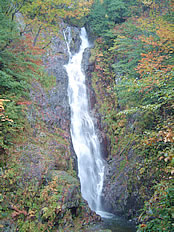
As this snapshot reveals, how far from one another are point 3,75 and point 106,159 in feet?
26.4

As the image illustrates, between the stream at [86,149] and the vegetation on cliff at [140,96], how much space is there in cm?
96

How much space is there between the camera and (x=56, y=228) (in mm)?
5434

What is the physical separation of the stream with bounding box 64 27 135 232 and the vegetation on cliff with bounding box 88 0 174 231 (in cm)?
96

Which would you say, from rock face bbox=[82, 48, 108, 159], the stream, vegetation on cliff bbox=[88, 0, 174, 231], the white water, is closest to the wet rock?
rock face bbox=[82, 48, 108, 159]

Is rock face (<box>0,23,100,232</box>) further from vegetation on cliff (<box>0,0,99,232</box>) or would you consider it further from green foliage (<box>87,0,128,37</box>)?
green foliage (<box>87,0,128,37</box>)

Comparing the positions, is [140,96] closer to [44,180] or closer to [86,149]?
[86,149]

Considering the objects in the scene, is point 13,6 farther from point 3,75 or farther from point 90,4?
point 90,4

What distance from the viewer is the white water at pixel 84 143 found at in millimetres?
9938

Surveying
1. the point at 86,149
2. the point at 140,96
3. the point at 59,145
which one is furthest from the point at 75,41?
the point at 59,145

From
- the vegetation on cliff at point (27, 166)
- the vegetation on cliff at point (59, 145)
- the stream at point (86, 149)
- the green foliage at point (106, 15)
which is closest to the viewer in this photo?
the vegetation on cliff at point (59, 145)

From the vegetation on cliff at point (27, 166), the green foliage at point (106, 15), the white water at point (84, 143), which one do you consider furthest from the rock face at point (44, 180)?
the green foliage at point (106, 15)

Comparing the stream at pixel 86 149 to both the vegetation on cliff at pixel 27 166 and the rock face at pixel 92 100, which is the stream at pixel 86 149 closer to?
the rock face at pixel 92 100

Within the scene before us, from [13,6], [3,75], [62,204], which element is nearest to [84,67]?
[13,6]

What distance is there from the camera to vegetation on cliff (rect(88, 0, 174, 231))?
11.2 ft
